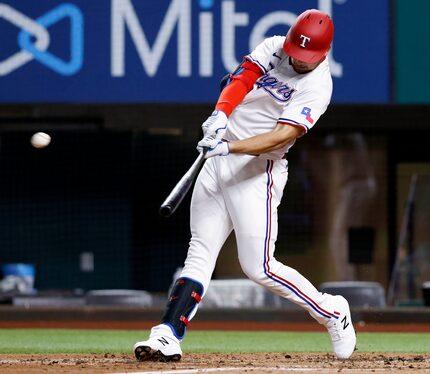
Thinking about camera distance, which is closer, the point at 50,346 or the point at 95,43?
the point at 50,346

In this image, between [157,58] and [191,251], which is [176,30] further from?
[191,251]

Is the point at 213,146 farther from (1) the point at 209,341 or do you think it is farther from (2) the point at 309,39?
(1) the point at 209,341

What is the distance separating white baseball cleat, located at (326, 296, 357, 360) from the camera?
18.8ft

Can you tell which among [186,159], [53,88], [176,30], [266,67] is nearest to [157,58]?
[176,30]

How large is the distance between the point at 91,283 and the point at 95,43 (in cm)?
383

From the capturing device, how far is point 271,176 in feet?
18.6

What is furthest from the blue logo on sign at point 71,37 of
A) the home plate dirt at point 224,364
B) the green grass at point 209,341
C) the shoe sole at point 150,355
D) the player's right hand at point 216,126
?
the shoe sole at point 150,355

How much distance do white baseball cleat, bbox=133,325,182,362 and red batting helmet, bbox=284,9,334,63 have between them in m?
1.51

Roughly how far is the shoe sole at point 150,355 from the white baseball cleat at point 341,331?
2.74ft

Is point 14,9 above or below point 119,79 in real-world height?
above

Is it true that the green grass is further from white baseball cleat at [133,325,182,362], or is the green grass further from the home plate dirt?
white baseball cleat at [133,325,182,362]

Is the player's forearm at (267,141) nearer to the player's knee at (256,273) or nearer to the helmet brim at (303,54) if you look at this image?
the helmet brim at (303,54)

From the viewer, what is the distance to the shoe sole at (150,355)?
17.6 ft

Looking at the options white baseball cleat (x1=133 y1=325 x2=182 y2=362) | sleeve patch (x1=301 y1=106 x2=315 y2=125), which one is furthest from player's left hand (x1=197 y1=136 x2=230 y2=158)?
white baseball cleat (x1=133 y1=325 x2=182 y2=362)
